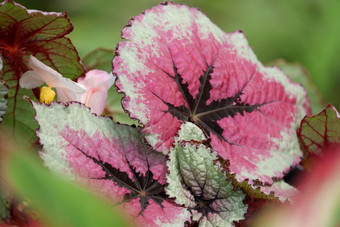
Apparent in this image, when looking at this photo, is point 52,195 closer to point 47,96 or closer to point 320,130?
point 47,96

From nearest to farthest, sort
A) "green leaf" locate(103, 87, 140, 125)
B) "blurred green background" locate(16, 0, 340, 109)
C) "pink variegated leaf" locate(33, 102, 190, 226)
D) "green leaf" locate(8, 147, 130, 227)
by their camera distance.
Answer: "green leaf" locate(8, 147, 130, 227) < "pink variegated leaf" locate(33, 102, 190, 226) < "green leaf" locate(103, 87, 140, 125) < "blurred green background" locate(16, 0, 340, 109)

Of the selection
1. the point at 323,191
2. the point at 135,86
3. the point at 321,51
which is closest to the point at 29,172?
the point at 323,191

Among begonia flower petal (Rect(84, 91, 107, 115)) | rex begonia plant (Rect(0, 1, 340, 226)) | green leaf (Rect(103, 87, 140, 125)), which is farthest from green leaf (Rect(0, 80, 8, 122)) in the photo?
green leaf (Rect(103, 87, 140, 125))

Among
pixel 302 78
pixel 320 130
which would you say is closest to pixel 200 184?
pixel 320 130

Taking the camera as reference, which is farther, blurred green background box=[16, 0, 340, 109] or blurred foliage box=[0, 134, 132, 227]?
blurred green background box=[16, 0, 340, 109]

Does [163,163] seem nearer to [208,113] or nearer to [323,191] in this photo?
[208,113]

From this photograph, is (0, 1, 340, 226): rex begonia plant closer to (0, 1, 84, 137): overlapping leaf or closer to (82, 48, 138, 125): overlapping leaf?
(0, 1, 84, 137): overlapping leaf

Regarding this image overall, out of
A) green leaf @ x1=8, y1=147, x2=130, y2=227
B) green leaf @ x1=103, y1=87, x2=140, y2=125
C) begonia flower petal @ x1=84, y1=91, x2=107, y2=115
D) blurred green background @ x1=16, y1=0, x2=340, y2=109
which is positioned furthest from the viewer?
blurred green background @ x1=16, y1=0, x2=340, y2=109
